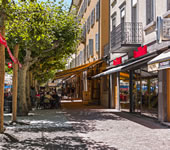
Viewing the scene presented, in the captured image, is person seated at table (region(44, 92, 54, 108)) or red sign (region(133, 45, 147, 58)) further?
person seated at table (region(44, 92, 54, 108))

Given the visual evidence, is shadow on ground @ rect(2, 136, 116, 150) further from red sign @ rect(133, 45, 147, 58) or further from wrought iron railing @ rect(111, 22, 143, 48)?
wrought iron railing @ rect(111, 22, 143, 48)

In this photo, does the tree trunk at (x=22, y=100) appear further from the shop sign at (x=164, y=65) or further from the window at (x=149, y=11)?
the shop sign at (x=164, y=65)

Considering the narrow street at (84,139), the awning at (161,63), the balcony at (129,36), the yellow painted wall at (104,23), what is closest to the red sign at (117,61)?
the balcony at (129,36)

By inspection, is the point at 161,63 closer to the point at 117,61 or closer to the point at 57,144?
the point at 57,144

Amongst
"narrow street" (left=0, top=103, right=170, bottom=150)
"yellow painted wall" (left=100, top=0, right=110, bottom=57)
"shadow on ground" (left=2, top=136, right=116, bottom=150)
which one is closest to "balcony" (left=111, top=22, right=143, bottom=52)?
"narrow street" (left=0, top=103, right=170, bottom=150)

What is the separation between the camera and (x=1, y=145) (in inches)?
292

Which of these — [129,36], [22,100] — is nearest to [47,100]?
[22,100]

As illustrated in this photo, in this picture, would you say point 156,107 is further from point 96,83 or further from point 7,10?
point 96,83

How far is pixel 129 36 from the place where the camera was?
52.5ft

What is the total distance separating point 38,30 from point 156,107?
655 cm

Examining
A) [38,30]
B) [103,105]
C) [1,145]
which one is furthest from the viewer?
[103,105]

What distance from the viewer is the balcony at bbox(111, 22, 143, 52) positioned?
1542cm

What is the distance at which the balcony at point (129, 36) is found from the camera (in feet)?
50.6

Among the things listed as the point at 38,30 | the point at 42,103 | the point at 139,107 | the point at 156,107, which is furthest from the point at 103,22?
the point at 38,30
